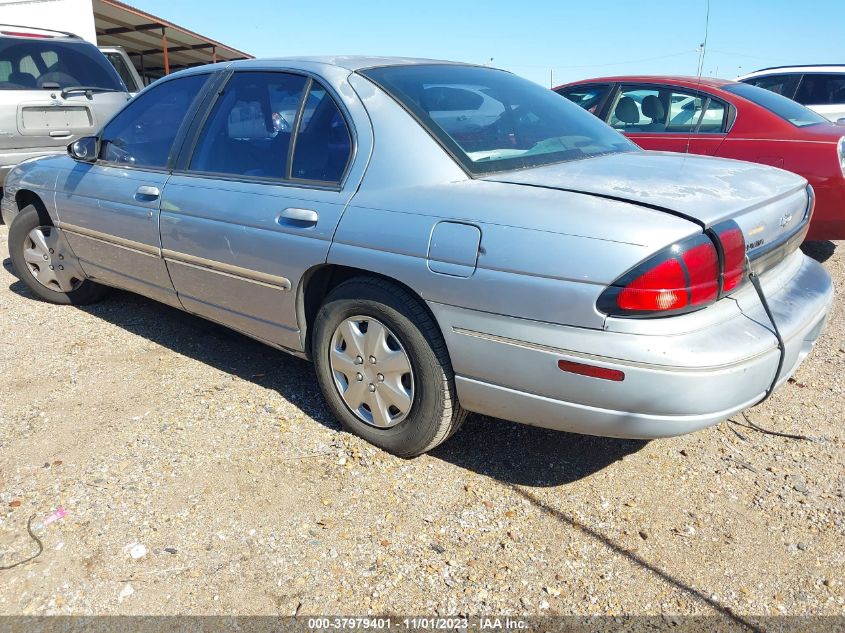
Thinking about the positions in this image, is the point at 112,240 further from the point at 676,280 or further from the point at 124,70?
the point at 124,70

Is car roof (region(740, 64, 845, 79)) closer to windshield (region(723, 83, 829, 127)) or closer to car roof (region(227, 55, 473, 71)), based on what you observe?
windshield (region(723, 83, 829, 127))

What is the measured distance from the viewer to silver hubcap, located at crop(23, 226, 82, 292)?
14.7 ft

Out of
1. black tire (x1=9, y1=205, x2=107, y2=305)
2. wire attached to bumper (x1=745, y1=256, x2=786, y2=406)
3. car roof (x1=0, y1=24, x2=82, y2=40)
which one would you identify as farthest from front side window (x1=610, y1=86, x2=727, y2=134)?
car roof (x1=0, y1=24, x2=82, y2=40)

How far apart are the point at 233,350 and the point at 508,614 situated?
2.46 metres

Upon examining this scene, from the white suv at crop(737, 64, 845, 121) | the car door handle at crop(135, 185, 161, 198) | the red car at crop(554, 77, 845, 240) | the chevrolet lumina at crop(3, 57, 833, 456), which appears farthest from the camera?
the white suv at crop(737, 64, 845, 121)

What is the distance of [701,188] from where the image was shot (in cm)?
247

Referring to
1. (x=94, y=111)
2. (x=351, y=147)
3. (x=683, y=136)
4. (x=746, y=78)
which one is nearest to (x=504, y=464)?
(x=351, y=147)

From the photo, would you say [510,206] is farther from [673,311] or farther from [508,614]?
[508,614]

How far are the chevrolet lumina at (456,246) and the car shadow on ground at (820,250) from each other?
11.3 feet

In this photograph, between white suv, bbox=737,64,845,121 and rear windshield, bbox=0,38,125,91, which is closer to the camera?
rear windshield, bbox=0,38,125,91

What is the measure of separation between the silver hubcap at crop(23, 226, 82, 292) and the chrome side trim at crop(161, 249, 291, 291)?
1317mm

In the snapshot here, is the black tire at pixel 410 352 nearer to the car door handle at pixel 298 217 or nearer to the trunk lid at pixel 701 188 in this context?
the car door handle at pixel 298 217

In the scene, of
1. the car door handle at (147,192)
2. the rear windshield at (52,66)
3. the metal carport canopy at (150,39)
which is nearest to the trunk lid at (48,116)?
the rear windshield at (52,66)

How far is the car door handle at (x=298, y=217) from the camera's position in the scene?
2854 millimetres
